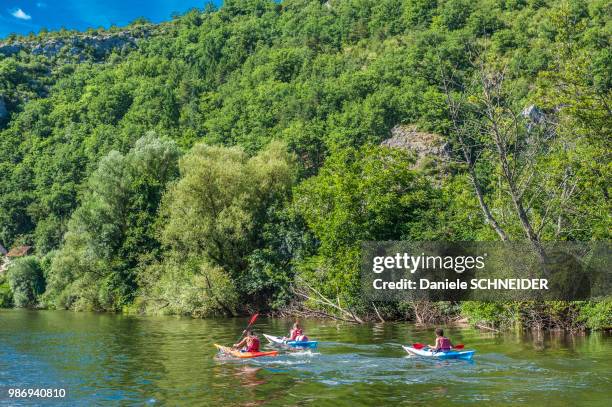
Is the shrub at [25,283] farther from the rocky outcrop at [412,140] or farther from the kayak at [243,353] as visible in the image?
the kayak at [243,353]

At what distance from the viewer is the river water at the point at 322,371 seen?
788 inches

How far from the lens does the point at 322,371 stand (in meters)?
25.0

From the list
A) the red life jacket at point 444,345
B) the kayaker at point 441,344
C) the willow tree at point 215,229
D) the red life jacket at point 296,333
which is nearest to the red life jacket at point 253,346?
the red life jacket at point 296,333

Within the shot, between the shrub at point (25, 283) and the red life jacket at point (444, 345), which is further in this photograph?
the shrub at point (25, 283)

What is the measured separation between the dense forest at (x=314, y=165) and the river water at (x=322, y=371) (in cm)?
579

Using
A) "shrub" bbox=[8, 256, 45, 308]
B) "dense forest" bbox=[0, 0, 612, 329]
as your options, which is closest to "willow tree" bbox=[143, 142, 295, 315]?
"dense forest" bbox=[0, 0, 612, 329]

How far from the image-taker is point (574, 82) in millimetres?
29844

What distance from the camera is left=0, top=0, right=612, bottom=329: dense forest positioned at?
103 feet

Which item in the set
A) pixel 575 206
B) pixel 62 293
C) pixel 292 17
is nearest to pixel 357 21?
pixel 292 17

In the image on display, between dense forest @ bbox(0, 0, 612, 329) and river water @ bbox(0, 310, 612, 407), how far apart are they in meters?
5.79

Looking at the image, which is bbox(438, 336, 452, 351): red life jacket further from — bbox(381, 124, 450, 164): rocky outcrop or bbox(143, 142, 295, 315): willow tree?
bbox(381, 124, 450, 164): rocky outcrop

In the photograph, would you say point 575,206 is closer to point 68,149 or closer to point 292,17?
point 68,149

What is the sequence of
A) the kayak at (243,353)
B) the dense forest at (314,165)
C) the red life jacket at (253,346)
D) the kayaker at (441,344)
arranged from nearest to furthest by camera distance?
the kayaker at (441,344) → the kayak at (243,353) → the red life jacket at (253,346) → the dense forest at (314,165)

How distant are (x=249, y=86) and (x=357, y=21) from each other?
4155cm
